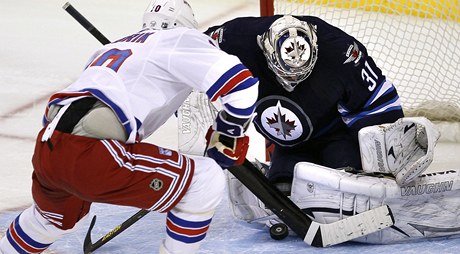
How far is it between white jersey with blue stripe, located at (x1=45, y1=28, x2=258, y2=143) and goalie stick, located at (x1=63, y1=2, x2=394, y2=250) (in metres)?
0.54

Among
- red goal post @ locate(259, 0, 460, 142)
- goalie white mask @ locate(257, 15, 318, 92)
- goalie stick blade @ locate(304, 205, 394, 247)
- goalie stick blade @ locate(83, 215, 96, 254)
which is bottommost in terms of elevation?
goalie stick blade @ locate(83, 215, 96, 254)

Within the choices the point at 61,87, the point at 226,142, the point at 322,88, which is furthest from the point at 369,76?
the point at 61,87

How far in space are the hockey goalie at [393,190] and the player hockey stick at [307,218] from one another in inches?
1.8

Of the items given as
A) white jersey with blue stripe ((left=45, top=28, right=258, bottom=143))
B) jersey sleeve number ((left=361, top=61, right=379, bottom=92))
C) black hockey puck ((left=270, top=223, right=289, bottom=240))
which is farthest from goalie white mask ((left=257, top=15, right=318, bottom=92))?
white jersey with blue stripe ((left=45, top=28, right=258, bottom=143))

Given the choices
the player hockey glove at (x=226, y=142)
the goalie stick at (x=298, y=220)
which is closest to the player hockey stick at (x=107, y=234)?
the goalie stick at (x=298, y=220)

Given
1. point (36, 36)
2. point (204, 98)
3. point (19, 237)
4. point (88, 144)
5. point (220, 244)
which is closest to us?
point (88, 144)

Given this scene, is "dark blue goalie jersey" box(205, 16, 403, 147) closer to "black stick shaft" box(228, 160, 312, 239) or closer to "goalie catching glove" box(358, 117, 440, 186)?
"goalie catching glove" box(358, 117, 440, 186)

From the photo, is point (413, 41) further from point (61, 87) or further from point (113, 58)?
point (113, 58)

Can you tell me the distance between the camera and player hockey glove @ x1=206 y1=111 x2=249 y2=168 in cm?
270

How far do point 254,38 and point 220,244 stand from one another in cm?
60

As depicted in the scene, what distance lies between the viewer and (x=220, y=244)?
10.6ft

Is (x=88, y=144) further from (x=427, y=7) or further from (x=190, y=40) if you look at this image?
(x=427, y=7)

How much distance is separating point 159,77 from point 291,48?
0.61 metres

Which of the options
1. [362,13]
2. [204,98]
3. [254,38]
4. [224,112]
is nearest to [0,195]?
[204,98]
